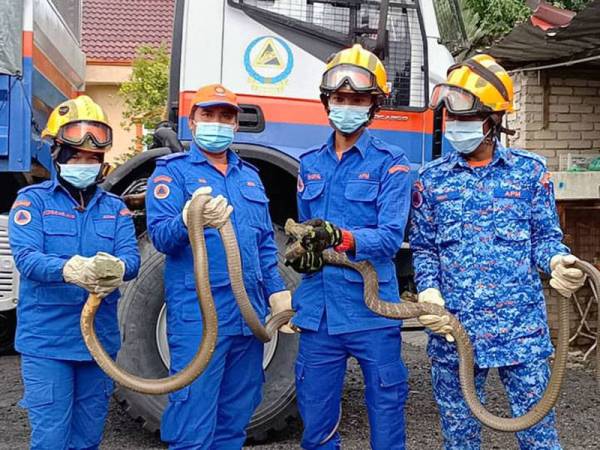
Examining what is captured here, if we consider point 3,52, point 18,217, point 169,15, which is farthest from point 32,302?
point 169,15

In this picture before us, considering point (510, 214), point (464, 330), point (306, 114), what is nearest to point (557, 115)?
point (306, 114)

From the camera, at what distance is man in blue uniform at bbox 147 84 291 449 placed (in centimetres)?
334

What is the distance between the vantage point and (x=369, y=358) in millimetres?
3350

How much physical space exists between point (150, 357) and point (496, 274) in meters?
2.03

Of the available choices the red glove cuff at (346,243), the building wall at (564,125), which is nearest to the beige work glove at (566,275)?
the red glove cuff at (346,243)

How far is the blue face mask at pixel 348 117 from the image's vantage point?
341 cm

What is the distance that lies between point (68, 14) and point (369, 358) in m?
4.48

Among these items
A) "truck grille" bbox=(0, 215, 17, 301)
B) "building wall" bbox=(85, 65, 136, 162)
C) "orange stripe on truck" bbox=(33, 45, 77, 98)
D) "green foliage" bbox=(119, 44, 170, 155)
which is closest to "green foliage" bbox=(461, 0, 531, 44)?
"orange stripe on truck" bbox=(33, 45, 77, 98)

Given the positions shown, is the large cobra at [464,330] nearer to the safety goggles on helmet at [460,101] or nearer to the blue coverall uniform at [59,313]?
the safety goggles on helmet at [460,101]

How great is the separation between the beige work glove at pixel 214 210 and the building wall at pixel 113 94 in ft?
37.2

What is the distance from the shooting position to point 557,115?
7266 mm

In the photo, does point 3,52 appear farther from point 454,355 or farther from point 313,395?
point 454,355

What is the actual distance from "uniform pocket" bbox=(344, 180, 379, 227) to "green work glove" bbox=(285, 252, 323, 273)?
0.25 m

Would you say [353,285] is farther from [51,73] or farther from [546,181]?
[51,73]
